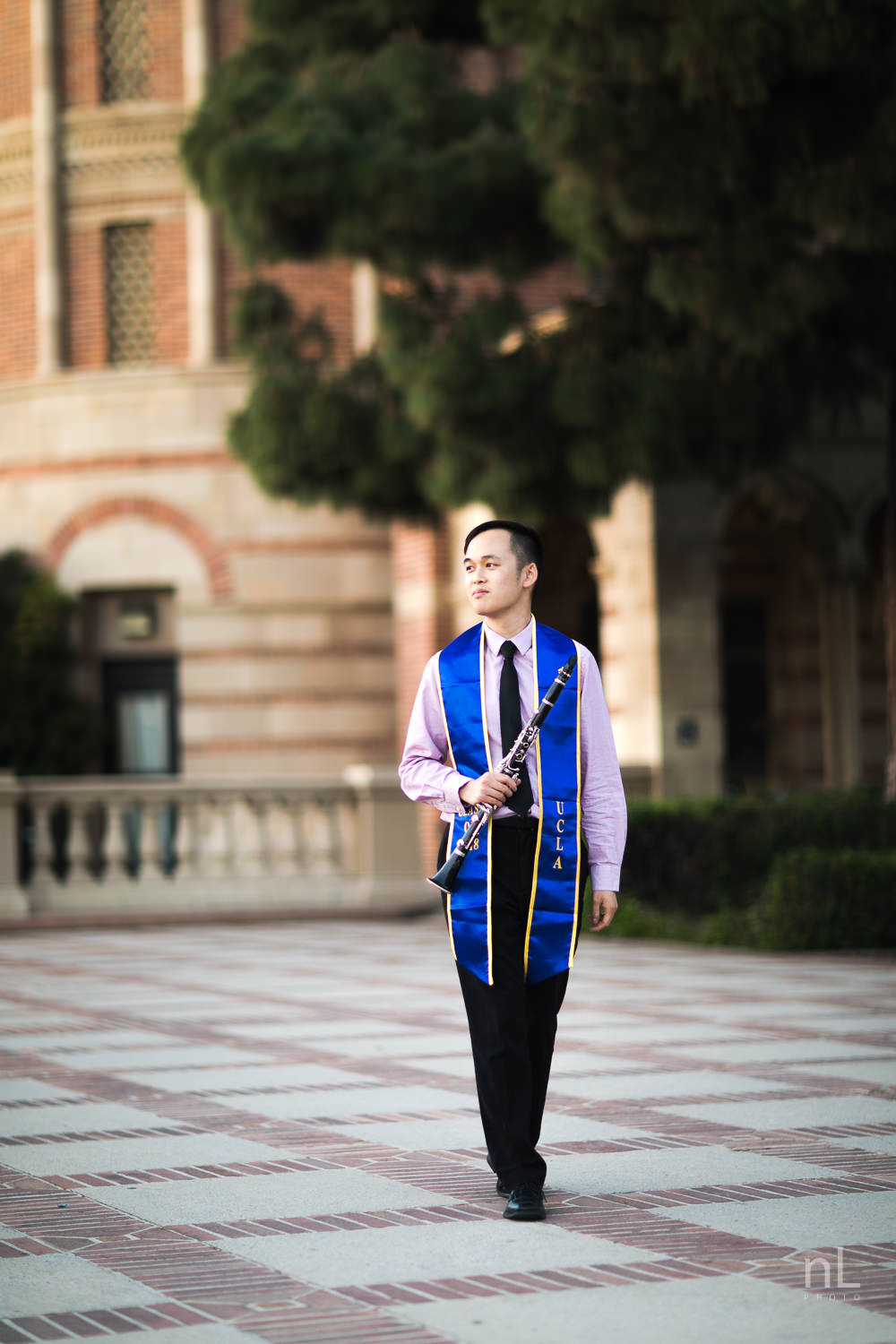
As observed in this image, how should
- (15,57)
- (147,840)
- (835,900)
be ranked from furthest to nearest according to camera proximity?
1. (15,57)
2. (147,840)
3. (835,900)

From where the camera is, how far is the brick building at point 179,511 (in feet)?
72.9

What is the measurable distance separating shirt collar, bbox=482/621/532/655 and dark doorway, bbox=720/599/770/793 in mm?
16174

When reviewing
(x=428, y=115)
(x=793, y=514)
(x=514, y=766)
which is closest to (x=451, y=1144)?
(x=514, y=766)

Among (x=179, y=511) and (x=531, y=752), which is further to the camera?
(x=179, y=511)

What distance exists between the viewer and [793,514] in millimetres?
19688

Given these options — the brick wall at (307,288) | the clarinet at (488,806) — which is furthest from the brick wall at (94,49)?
the clarinet at (488,806)

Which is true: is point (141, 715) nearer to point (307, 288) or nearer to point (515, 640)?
point (307, 288)

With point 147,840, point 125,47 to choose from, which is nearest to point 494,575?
point 147,840

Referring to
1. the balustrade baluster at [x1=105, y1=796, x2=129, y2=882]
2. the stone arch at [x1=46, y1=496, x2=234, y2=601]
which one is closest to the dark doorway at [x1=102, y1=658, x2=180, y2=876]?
the stone arch at [x1=46, y1=496, x2=234, y2=601]

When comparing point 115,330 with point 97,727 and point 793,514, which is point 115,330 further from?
point 793,514

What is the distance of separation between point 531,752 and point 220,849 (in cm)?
1401

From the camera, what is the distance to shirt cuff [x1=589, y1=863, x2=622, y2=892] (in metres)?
5.66

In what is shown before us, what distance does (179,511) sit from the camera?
22.8 meters

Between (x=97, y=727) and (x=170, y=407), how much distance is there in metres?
3.85
